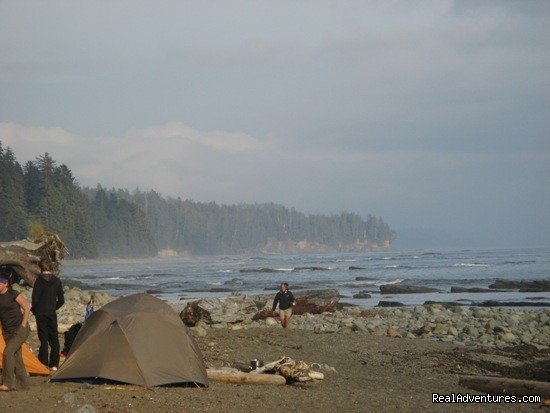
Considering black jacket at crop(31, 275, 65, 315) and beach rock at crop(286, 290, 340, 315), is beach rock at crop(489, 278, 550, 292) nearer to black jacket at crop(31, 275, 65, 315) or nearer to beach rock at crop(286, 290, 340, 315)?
beach rock at crop(286, 290, 340, 315)

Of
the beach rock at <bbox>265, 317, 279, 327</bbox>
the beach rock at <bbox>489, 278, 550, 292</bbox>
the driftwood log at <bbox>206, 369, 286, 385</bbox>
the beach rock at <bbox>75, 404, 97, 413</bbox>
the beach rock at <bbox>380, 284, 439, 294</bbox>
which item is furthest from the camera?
the beach rock at <bbox>380, 284, 439, 294</bbox>

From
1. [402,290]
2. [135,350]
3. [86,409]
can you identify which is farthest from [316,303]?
[86,409]

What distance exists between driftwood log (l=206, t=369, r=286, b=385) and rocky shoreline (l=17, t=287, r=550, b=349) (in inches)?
228

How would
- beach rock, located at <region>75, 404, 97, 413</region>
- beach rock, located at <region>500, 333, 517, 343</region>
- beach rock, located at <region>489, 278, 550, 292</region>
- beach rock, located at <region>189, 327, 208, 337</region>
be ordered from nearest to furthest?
beach rock, located at <region>75, 404, 97, 413</region>, beach rock, located at <region>189, 327, 208, 337</region>, beach rock, located at <region>500, 333, 517, 343</region>, beach rock, located at <region>489, 278, 550, 292</region>

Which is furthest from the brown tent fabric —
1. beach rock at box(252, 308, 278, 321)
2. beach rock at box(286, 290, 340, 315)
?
beach rock at box(286, 290, 340, 315)

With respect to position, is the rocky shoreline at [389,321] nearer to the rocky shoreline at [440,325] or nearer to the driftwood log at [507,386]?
the rocky shoreline at [440,325]

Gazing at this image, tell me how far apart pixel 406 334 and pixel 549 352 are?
14.7 ft

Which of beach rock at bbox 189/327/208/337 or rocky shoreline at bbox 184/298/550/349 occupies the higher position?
beach rock at bbox 189/327/208/337

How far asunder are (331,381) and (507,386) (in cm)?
310

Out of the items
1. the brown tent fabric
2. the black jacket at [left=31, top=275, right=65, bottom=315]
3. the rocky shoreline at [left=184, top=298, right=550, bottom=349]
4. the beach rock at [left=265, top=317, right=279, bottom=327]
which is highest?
the black jacket at [left=31, top=275, right=65, bottom=315]

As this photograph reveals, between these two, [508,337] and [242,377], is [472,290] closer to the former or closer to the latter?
[508,337]

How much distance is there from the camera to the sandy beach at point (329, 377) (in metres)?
10.4

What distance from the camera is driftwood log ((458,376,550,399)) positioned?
1128cm

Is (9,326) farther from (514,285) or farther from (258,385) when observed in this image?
(514,285)
